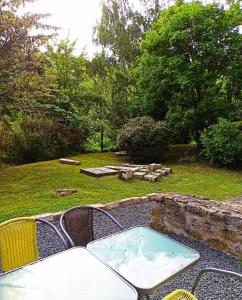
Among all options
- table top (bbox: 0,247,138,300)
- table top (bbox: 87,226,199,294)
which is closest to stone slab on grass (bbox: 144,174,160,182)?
table top (bbox: 87,226,199,294)

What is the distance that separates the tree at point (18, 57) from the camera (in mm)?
6867

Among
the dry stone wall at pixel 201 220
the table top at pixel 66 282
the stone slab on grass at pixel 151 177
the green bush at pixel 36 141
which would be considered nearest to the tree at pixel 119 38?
the green bush at pixel 36 141

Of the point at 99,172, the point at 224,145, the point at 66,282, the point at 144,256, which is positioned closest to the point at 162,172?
the point at 99,172

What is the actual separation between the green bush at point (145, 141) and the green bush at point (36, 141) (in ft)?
7.77

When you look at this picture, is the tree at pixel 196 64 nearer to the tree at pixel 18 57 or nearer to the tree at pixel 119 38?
the tree at pixel 119 38

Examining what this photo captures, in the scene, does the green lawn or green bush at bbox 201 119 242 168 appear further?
green bush at bbox 201 119 242 168

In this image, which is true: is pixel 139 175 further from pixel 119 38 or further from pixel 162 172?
pixel 119 38

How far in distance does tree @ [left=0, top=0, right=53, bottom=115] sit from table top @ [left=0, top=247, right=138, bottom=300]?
227 inches

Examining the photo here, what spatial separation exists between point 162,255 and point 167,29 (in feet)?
32.7

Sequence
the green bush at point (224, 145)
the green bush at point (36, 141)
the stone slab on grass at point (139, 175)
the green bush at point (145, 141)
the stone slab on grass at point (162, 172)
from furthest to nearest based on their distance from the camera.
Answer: the green bush at point (36, 141), the green bush at point (145, 141), the green bush at point (224, 145), the stone slab on grass at point (162, 172), the stone slab on grass at point (139, 175)

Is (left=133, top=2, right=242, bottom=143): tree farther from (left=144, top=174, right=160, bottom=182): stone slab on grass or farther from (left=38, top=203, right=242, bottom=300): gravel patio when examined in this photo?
(left=38, top=203, right=242, bottom=300): gravel patio

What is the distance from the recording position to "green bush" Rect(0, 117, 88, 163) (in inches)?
403

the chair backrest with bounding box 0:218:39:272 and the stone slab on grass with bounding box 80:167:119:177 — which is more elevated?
the chair backrest with bounding box 0:218:39:272

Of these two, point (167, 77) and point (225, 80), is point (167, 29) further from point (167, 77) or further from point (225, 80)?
point (225, 80)
